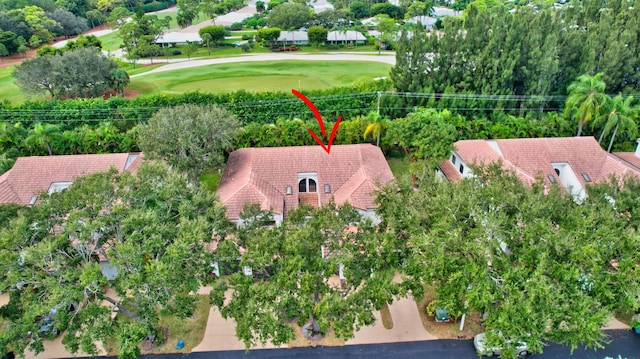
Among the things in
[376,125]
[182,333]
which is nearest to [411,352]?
[182,333]

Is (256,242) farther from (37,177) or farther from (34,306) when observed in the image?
(37,177)

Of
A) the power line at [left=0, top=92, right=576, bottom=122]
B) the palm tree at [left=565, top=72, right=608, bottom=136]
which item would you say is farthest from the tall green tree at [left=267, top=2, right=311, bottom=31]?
the palm tree at [left=565, top=72, right=608, bottom=136]

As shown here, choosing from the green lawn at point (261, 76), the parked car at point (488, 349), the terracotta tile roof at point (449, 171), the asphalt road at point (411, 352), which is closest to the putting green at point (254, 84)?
the green lawn at point (261, 76)

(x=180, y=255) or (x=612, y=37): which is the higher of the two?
(x=612, y=37)

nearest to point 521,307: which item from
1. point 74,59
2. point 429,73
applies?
point 429,73

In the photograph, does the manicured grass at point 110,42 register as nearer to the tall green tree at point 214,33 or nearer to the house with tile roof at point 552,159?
the tall green tree at point 214,33
